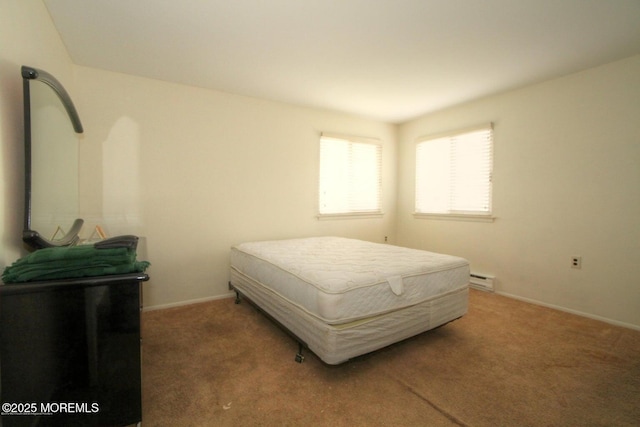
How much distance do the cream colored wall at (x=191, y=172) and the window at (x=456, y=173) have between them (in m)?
1.64

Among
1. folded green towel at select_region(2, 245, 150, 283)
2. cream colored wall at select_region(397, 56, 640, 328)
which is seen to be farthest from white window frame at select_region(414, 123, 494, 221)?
folded green towel at select_region(2, 245, 150, 283)

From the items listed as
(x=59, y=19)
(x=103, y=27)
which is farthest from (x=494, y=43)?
(x=59, y=19)

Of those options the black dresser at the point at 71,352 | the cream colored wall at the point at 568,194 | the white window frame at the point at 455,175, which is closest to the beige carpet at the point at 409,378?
the black dresser at the point at 71,352

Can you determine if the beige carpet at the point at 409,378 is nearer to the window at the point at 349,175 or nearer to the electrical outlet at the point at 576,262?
the electrical outlet at the point at 576,262

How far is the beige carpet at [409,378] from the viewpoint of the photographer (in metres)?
1.46

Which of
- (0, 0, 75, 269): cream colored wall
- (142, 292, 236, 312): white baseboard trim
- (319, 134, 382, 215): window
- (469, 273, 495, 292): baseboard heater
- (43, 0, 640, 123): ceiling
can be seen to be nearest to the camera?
(0, 0, 75, 269): cream colored wall

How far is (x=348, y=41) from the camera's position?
223 cm

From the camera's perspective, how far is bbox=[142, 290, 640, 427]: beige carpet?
146cm

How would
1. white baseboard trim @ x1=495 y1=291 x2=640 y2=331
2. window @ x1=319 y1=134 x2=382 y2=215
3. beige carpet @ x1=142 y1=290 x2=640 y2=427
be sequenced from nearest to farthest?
beige carpet @ x1=142 y1=290 x2=640 y2=427 → white baseboard trim @ x1=495 y1=291 x2=640 y2=331 → window @ x1=319 y1=134 x2=382 y2=215

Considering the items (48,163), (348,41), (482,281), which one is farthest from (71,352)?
(482,281)

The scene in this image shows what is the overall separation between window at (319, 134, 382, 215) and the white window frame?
0.64 m

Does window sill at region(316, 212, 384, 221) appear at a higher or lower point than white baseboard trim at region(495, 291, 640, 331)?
higher

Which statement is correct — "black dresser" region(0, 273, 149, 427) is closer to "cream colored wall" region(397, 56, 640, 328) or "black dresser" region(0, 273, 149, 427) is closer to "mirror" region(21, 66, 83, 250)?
"mirror" region(21, 66, 83, 250)

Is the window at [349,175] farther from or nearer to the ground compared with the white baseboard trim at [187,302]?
farther from the ground
